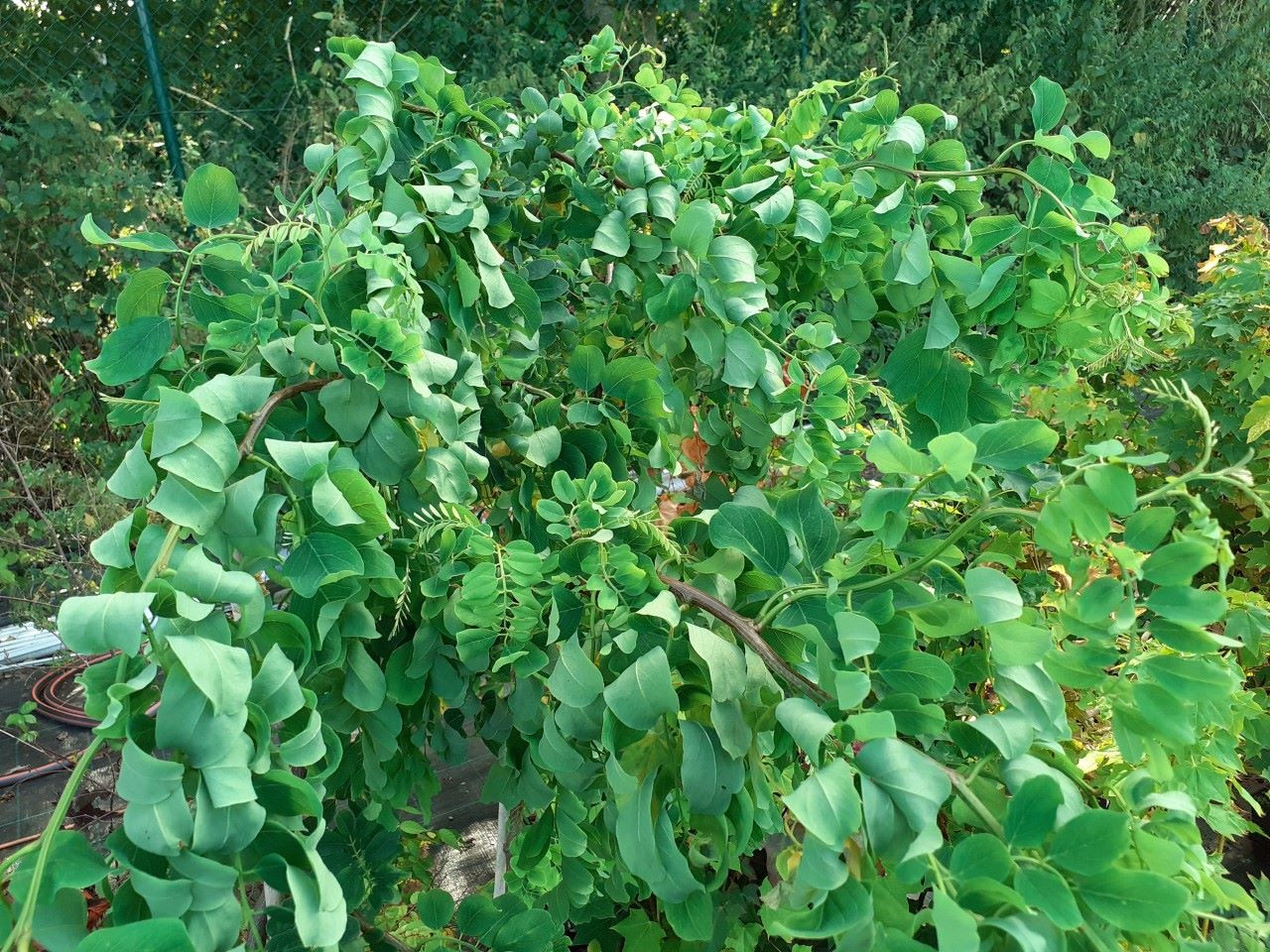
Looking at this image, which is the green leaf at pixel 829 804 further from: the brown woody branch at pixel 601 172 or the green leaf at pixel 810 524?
the brown woody branch at pixel 601 172

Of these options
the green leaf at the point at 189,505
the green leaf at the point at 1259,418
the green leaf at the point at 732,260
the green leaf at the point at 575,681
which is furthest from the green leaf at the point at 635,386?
the green leaf at the point at 1259,418

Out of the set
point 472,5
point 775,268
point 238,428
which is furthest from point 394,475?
point 472,5

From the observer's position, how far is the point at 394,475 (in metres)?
0.79

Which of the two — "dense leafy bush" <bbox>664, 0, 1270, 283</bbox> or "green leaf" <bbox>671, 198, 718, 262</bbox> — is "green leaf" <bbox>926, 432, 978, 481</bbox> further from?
"dense leafy bush" <bbox>664, 0, 1270, 283</bbox>

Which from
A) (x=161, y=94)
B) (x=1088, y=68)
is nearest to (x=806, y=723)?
(x=161, y=94)

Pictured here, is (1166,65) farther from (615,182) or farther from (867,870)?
(867,870)

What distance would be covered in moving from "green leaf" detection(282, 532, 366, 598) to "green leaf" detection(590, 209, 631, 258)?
1.57ft

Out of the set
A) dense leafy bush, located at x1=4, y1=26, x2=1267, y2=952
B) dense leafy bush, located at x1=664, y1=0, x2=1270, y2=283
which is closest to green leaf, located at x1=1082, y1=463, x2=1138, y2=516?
dense leafy bush, located at x1=4, y1=26, x2=1267, y2=952

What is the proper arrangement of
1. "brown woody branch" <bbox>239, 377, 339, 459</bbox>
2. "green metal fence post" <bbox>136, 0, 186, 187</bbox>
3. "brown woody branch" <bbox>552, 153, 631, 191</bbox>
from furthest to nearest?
"green metal fence post" <bbox>136, 0, 186, 187</bbox>, "brown woody branch" <bbox>552, 153, 631, 191</bbox>, "brown woody branch" <bbox>239, 377, 339, 459</bbox>

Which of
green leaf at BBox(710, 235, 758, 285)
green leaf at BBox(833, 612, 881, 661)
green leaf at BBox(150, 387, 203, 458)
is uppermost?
green leaf at BBox(710, 235, 758, 285)

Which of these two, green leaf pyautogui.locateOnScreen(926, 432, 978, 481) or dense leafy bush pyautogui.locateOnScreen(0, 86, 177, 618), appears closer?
green leaf pyautogui.locateOnScreen(926, 432, 978, 481)

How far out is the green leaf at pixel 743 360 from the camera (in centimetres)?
99

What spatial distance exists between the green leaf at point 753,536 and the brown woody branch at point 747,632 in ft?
0.13

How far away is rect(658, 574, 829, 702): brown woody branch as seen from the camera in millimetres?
631
